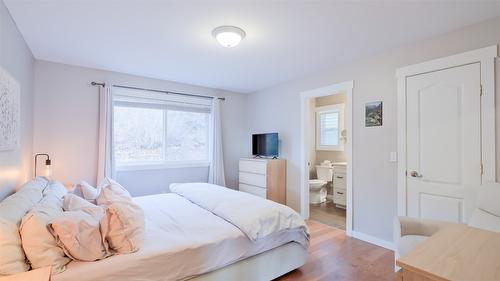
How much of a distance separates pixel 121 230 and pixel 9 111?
1505mm

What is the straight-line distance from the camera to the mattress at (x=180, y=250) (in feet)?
4.63

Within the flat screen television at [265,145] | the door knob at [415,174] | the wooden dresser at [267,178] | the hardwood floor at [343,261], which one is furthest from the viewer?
the flat screen television at [265,145]

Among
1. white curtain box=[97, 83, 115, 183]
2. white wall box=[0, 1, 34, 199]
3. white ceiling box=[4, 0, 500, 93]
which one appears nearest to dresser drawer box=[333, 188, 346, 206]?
white ceiling box=[4, 0, 500, 93]

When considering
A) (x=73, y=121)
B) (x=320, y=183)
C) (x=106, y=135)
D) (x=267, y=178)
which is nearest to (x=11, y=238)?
(x=106, y=135)

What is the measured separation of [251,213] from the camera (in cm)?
206

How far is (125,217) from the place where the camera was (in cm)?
162

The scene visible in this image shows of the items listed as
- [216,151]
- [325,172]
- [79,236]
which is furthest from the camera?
[325,172]

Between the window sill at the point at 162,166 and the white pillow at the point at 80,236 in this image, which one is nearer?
the white pillow at the point at 80,236

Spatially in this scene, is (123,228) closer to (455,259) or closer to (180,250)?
(180,250)

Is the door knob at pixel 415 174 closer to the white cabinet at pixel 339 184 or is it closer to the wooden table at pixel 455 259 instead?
the wooden table at pixel 455 259

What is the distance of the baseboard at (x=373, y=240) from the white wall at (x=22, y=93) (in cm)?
368

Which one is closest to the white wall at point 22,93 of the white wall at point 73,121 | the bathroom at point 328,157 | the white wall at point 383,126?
the white wall at point 73,121

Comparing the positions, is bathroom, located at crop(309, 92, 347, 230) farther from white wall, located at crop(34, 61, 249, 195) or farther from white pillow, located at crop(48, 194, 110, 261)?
white pillow, located at crop(48, 194, 110, 261)

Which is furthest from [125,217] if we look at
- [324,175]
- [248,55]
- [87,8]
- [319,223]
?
[324,175]
